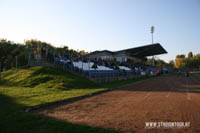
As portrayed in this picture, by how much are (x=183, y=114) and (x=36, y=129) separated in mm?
5758

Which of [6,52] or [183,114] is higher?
[6,52]

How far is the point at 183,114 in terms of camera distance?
6148mm

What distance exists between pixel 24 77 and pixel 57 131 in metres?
14.5

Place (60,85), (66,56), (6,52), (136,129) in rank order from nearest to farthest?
(136,129) → (60,85) → (66,56) → (6,52)

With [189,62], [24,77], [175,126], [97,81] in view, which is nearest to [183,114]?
[175,126]

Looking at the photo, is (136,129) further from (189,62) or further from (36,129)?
(189,62)

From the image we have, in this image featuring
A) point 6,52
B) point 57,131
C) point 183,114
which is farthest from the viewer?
point 6,52

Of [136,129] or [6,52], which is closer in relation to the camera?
[136,129]

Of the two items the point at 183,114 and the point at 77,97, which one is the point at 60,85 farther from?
the point at 183,114

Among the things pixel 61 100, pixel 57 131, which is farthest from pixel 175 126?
pixel 61 100

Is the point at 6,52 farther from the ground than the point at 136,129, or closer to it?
farther from the ground

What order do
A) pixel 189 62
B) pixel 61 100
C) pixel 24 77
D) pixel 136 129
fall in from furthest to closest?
pixel 189 62
pixel 24 77
pixel 61 100
pixel 136 129

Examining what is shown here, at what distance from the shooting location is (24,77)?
658 inches

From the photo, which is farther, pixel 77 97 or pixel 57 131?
pixel 77 97
